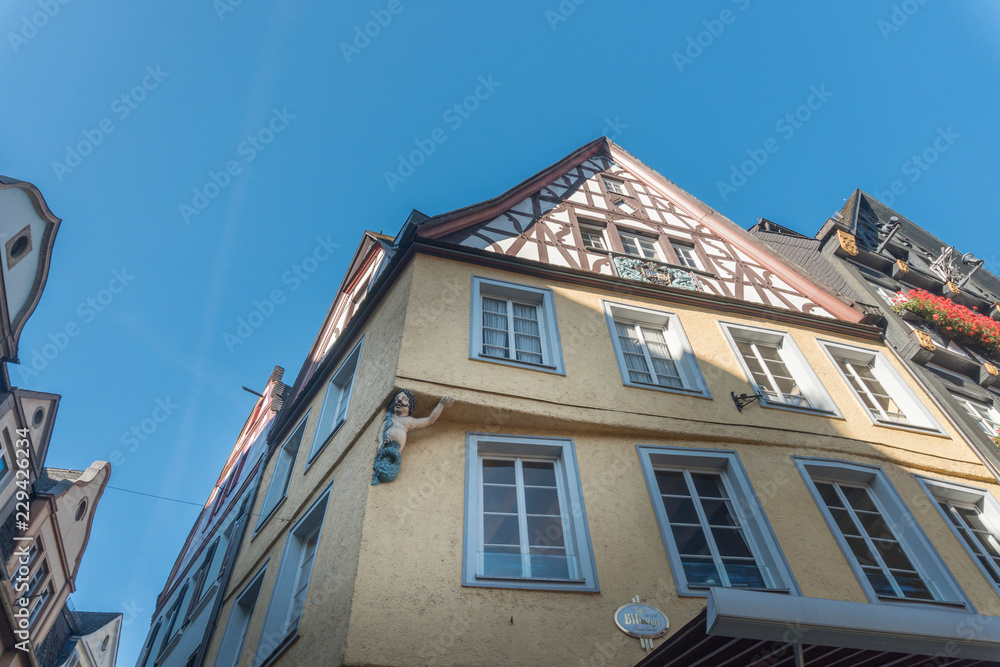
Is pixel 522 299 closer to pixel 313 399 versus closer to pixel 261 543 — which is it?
pixel 313 399

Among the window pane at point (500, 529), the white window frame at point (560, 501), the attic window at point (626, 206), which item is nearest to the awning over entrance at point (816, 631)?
the white window frame at point (560, 501)

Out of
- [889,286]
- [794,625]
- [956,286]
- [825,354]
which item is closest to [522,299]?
[825,354]

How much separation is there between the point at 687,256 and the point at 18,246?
2104 cm

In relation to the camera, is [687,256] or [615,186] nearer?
[687,256]

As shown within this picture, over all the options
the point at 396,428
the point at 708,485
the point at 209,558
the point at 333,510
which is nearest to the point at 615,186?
the point at 708,485

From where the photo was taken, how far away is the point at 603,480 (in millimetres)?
7168

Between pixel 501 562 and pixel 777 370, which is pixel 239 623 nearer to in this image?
pixel 501 562

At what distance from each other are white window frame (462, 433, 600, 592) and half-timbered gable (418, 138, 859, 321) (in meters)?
3.96

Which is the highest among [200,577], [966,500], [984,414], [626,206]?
[626,206]

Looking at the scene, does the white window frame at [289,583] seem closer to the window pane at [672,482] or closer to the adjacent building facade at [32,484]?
the window pane at [672,482]

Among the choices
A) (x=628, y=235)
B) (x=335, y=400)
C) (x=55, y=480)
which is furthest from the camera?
(x=55, y=480)

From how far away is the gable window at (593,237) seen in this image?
11841mm

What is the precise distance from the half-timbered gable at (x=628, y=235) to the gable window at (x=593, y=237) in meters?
0.02

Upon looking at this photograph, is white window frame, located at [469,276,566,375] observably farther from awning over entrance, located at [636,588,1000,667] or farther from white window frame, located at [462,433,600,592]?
awning over entrance, located at [636,588,1000,667]
